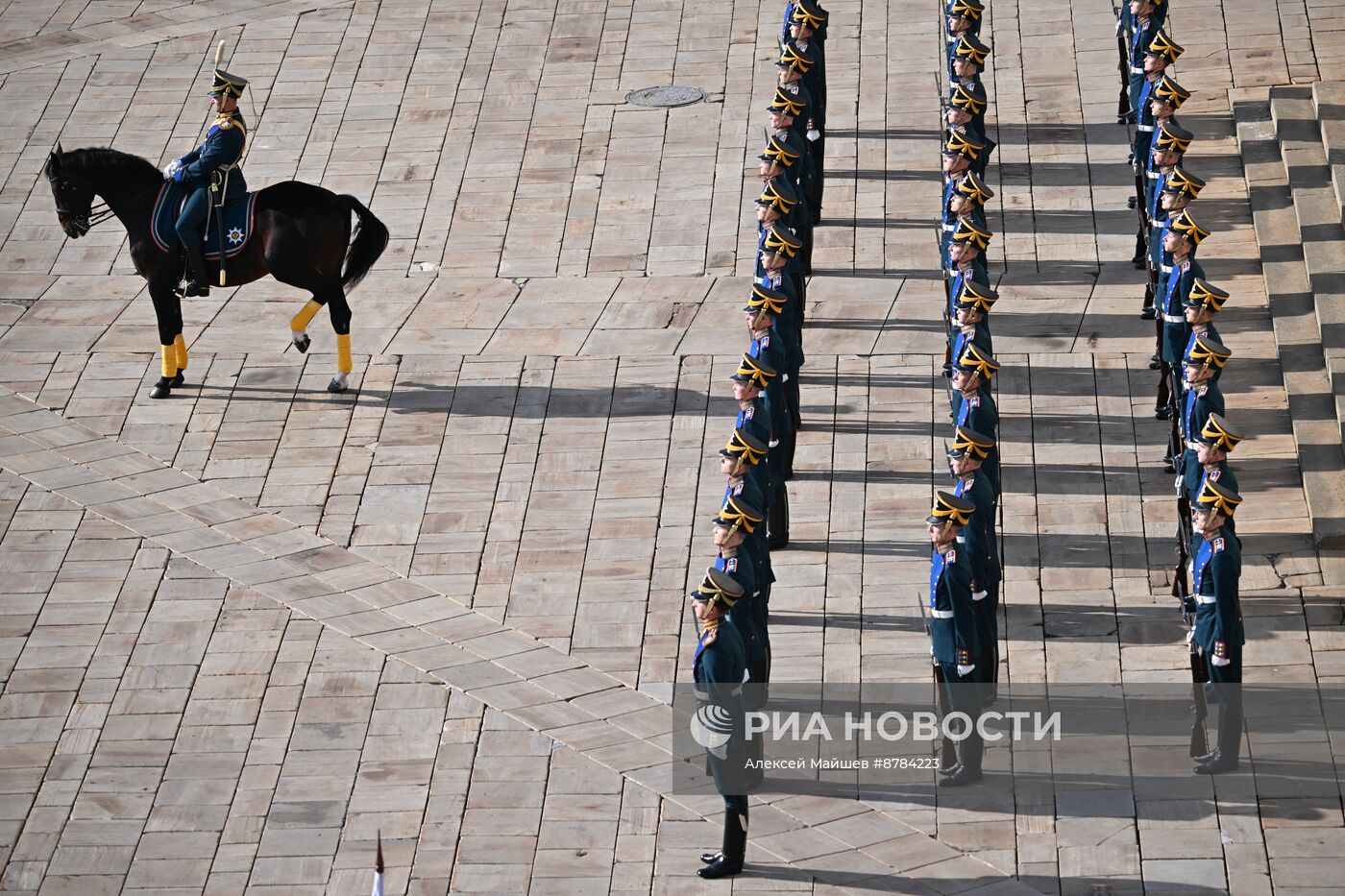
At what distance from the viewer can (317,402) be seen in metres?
17.7

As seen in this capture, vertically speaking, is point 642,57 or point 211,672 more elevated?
point 642,57

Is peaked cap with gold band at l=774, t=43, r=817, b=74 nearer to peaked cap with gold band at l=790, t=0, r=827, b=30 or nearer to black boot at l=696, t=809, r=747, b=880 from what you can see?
peaked cap with gold band at l=790, t=0, r=827, b=30

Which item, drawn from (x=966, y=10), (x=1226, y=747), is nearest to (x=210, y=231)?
(x=966, y=10)

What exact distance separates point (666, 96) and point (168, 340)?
7.11 m

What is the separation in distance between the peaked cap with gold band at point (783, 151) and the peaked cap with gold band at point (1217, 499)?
19.1 feet

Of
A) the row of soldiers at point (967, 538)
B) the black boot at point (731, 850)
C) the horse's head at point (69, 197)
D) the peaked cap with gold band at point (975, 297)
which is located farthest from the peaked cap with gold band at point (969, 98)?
the black boot at point (731, 850)

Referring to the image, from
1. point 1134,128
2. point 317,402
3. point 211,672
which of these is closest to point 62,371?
point 317,402

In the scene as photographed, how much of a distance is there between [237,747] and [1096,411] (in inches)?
292

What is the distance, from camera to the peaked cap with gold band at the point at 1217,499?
12.3 metres

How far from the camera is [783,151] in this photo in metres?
17.2

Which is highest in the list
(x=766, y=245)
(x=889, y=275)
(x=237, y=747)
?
(x=766, y=245)

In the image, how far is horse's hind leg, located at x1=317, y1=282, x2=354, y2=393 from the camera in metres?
17.6

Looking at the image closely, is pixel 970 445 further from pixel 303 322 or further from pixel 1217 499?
pixel 303 322

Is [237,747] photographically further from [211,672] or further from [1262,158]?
[1262,158]
